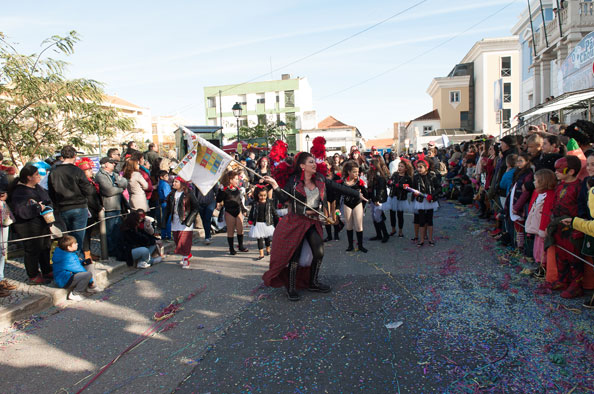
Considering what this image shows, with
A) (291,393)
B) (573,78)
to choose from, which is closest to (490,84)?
(573,78)

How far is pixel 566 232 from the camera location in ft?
16.6

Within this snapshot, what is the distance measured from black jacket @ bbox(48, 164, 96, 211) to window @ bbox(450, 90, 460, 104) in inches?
2038

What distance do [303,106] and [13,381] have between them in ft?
219

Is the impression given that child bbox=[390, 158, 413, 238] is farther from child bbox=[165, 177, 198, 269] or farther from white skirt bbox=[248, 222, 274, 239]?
child bbox=[165, 177, 198, 269]

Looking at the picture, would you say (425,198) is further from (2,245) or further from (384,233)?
(2,245)

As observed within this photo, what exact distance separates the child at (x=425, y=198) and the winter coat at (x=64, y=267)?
20.3ft

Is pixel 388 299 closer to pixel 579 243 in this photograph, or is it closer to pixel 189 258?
pixel 579 243

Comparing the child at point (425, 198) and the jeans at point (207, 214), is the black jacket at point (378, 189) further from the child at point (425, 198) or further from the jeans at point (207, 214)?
the jeans at point (207, 214)

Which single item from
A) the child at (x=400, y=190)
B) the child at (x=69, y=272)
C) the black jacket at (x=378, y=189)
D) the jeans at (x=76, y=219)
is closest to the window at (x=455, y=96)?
the child at (x=400, y=190)

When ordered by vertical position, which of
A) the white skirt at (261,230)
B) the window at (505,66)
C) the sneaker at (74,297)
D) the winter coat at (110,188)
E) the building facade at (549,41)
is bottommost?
the sneaker at (74,297)

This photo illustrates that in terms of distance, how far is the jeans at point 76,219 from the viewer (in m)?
Answer: 6.77

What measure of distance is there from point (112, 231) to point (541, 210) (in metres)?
7.40

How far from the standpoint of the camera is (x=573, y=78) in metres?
14.2

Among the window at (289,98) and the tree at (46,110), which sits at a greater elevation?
the window at (289,98)
